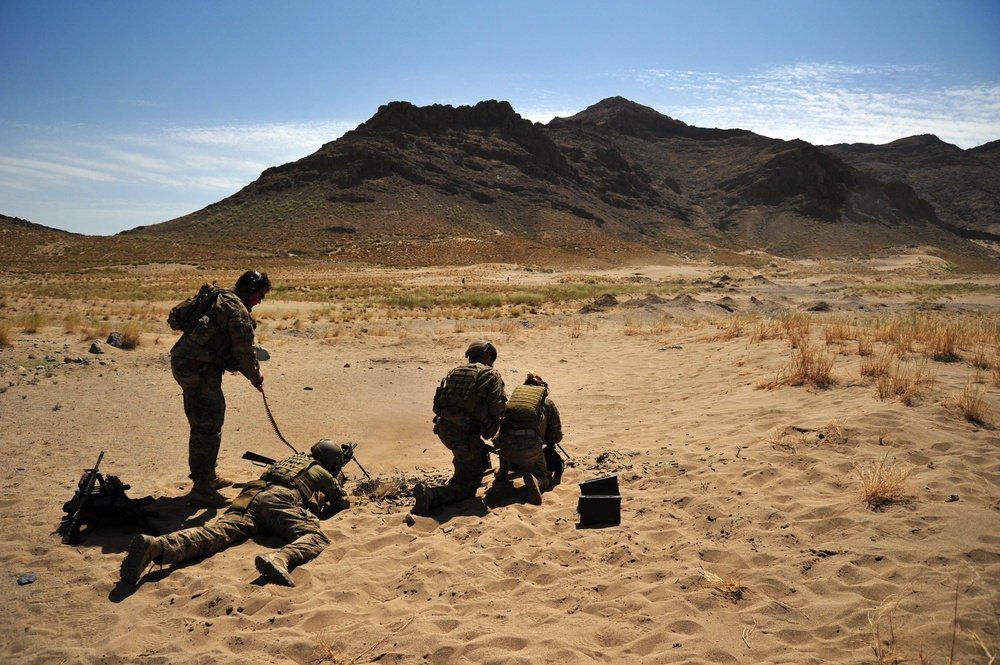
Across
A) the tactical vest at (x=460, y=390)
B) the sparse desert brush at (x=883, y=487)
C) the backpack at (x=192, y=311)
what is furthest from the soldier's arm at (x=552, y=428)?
the backpack at (x=192, y=311)

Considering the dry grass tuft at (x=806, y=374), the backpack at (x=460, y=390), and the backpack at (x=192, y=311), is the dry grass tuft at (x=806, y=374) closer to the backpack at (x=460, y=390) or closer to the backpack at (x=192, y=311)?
the backpack at (x=460, y=390)

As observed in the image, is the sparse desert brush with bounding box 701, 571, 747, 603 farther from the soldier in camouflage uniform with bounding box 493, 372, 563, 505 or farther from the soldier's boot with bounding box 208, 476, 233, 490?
the soldier's boot with bounding box 208, 476, 233, 490

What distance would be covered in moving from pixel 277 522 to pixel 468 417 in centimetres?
200

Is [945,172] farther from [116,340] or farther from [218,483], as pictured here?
[218,483]

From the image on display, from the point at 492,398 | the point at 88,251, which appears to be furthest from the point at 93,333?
the point at 88,251

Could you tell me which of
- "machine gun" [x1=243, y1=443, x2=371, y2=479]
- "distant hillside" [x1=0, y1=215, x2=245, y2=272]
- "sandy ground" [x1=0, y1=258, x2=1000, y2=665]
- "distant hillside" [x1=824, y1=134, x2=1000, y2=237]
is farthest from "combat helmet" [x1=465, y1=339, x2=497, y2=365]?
"distant hillside" [x1=824, y1=134, x2=1000, y2=237]

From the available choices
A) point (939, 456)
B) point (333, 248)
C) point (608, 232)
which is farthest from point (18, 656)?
point (608, 232)

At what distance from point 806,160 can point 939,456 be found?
13069cm

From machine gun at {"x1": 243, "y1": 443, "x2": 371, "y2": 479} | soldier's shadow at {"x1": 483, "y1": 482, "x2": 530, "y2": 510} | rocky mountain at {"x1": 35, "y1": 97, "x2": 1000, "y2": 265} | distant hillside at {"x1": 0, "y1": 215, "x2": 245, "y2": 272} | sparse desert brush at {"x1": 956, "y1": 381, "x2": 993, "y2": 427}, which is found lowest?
soldier's shadow at {"x1": 483, "y1": 482, "x2": 530, "y2": 510}

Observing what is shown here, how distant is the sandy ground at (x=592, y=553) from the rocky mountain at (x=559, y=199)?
5977 cm

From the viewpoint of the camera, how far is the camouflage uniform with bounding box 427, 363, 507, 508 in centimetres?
615

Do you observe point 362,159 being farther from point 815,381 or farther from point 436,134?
point 815,381

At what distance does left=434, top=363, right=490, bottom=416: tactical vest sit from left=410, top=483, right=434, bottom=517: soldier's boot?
0.84m

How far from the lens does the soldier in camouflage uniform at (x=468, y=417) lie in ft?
20.2
